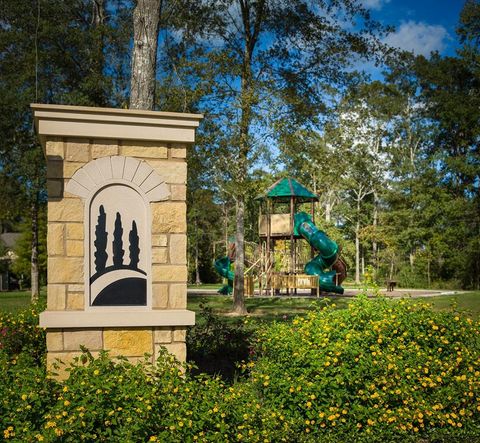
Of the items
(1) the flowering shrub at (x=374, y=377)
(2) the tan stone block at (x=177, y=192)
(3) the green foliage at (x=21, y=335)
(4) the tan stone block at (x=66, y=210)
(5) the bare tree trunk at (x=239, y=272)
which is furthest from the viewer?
(5) the bare tree trunk at (x=239, y=272)

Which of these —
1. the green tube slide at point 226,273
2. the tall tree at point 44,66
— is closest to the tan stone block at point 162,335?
the tall tree at point 44,66

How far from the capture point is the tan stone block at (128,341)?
14.9 feet

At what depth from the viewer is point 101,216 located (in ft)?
15.1

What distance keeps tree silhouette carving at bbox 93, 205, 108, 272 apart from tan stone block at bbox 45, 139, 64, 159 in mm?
575

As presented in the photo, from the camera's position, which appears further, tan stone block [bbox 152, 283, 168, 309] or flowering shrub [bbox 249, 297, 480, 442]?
tan stone block [bbox 152, 283, 168, 309]

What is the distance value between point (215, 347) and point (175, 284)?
Result: 2.38 metres

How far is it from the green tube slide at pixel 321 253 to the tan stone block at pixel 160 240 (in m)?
18.3

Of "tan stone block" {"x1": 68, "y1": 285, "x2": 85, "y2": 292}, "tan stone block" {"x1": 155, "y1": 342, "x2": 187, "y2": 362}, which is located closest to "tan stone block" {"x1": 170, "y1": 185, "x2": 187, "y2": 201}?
"tan stone block" {"x1": 68, "y1": 285, "x2": 85, "y2": 292}

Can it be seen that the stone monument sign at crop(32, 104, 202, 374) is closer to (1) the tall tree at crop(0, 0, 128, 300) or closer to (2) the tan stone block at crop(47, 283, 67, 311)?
(2) the tan stone block at crop(47, 283, 67, 311)

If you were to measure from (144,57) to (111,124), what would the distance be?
212cm

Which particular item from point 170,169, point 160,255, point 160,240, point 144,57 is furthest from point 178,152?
point 144,57

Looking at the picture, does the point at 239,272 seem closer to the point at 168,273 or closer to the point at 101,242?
the point at 168,273

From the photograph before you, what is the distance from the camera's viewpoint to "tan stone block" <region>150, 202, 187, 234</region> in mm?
4699

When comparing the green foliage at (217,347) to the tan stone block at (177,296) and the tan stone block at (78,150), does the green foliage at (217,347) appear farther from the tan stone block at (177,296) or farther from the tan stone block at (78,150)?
the tan stone block at (78,150)
